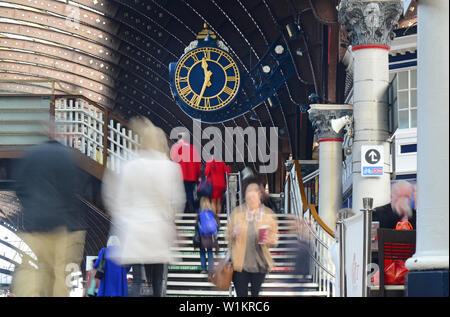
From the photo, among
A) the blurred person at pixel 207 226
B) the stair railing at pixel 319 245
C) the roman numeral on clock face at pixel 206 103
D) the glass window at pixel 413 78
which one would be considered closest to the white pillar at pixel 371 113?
the stair railing at pixel 319 245

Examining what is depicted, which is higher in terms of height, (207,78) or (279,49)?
(279,49)

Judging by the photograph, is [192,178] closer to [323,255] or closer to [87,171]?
[323,255]

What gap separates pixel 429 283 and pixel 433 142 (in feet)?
3.97

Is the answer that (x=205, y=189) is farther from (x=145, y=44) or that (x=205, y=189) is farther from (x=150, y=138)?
(x=145, y=44)

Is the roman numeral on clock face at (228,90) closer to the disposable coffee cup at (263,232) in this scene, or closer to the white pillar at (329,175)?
the white pillar at (329,175)

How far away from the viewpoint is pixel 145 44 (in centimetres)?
3978

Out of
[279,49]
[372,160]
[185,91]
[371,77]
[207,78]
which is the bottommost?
[372,160]

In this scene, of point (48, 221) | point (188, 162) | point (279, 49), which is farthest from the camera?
point (279, 49)

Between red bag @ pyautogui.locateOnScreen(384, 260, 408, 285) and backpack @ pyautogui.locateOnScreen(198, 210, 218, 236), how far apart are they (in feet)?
11.3

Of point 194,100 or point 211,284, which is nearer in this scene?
point 211,284

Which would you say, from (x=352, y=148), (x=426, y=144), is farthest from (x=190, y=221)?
(x=426, y=144)

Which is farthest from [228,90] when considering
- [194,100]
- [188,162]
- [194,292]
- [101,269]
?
[101,269]
